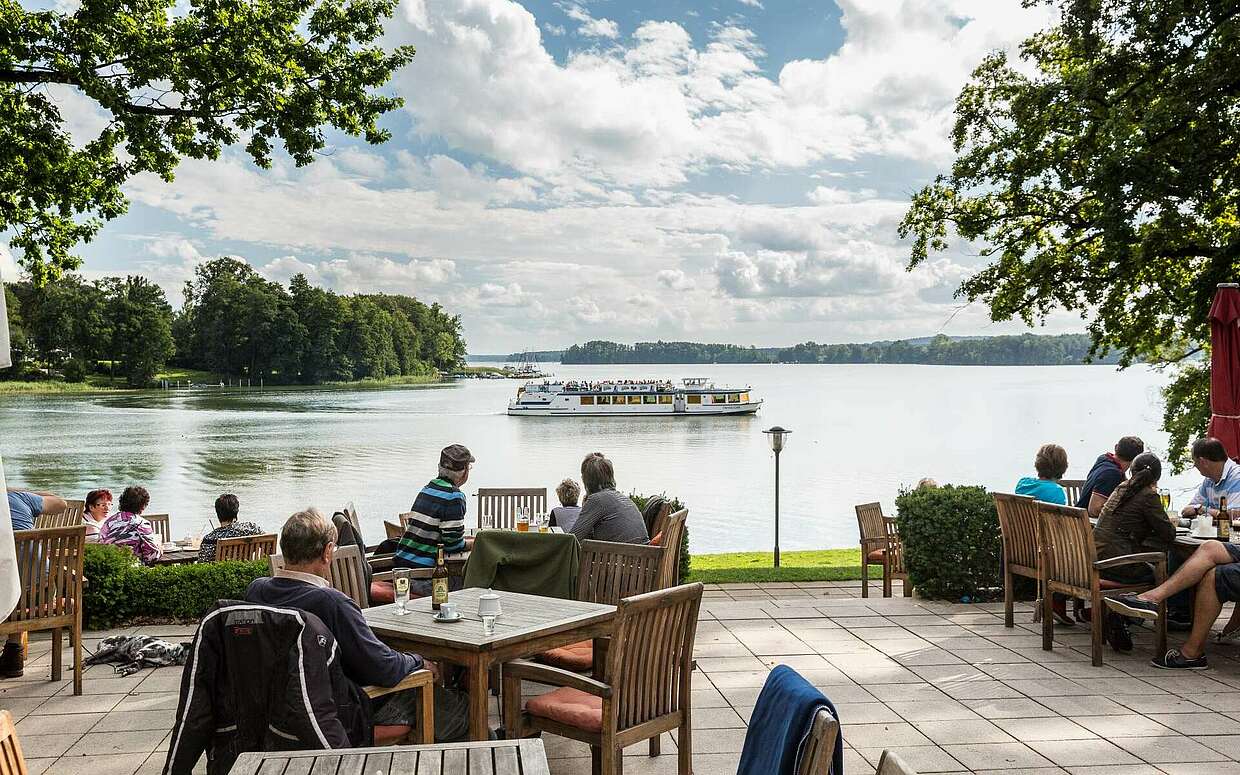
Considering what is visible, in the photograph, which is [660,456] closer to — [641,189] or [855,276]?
[855,276]

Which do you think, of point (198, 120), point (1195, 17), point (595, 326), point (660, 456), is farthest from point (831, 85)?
point (595, 326)

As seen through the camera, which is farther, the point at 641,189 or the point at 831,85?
the point at 641,189

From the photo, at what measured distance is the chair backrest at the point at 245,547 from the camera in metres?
7.16

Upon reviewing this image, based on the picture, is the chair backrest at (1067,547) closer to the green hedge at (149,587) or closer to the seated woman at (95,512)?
the green hedge at (149,587)

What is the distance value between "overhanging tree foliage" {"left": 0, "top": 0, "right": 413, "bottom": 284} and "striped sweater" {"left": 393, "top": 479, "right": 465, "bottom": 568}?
6476mm

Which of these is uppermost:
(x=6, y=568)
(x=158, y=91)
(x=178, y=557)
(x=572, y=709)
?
(x=158, y=91)

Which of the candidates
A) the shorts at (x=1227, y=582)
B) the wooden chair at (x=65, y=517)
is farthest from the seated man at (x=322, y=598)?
the wooden chair at (x=65, y=517)

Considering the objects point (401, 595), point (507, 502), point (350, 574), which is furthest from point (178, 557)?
point (401, 595)

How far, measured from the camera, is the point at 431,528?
5.69 meters

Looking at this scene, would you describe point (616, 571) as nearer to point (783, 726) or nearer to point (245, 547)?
point (783, 726)

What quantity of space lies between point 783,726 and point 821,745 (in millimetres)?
172

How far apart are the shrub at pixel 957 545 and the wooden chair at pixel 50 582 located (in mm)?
5943

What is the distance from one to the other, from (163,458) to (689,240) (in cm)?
5823

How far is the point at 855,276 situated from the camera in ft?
99.7
